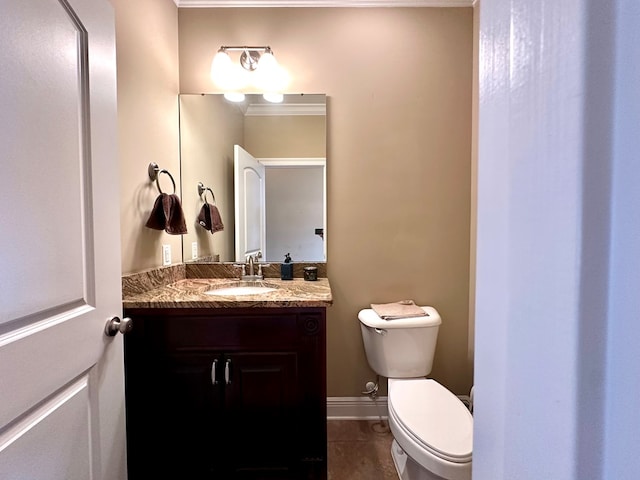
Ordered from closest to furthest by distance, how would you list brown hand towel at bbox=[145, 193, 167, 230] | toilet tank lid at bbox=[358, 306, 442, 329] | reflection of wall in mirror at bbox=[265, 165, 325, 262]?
brown hand towel at bbox=[145, 193, 167, 230] → toilet tank lid at bbox=[358, 306, 442, 329] → reflection of wall in mirror at bbox=[265, 165, 325, 262]

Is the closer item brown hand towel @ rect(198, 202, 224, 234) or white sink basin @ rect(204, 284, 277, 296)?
white sink basin @ rect(204, 284, 277, 296)

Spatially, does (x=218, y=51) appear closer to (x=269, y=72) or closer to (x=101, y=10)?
(x=269, y=72)

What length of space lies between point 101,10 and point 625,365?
138 centimetres

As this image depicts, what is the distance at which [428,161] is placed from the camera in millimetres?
1871

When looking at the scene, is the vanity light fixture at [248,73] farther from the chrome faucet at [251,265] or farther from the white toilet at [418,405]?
the white toilet at [418,405]

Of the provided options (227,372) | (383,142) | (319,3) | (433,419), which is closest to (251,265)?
(227,372)

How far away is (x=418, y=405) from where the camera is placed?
1281 mm

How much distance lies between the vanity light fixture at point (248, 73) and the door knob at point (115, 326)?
4.64ft

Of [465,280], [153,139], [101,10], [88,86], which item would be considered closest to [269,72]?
[153,139]

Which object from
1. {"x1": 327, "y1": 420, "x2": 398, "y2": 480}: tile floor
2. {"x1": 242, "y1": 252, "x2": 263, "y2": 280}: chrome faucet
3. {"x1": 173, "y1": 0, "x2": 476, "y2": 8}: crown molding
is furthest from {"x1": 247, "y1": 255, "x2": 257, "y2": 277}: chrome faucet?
{"x1": 173, "y1": 0, "x2": 476, "y2": 8}: crown molding

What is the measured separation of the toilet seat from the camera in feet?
3.44

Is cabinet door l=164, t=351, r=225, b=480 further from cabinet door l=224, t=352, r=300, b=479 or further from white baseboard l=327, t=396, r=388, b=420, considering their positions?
white baseboard l=327, t=396, r=388, b=420

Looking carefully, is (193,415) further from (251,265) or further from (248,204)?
(248,204)

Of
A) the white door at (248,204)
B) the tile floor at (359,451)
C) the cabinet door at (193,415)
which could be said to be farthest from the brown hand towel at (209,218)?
the tile floor at (359,451)
